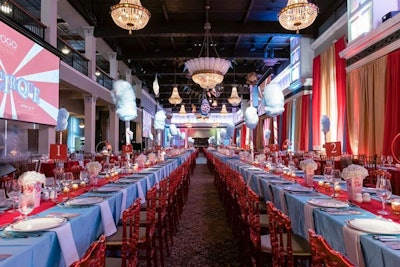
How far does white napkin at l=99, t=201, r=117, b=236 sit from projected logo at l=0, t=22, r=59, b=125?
4.73 m

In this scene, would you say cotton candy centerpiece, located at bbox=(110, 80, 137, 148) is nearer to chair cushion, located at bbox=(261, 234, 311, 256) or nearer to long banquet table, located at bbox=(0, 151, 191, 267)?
long banquet table, located at bbox=(0, 151, 191, 267)

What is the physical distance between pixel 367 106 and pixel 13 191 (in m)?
7.77

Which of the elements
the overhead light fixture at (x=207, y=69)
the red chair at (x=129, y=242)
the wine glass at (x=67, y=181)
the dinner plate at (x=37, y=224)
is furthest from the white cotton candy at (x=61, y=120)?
the dinner plate at (x=37, y=224)

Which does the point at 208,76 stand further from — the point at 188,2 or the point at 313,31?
the point at 313,31

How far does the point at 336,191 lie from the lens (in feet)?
9.89

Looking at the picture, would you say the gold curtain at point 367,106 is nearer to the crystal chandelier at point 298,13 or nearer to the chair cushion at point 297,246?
the crystal chandelier at point 298,13

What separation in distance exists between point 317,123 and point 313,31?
11.0ft

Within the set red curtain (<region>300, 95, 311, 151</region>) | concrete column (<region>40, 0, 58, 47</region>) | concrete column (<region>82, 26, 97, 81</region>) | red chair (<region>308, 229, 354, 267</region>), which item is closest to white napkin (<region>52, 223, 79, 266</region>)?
red chair (<region>308, 229, 354, 267</region>)

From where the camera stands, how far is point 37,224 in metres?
1.85

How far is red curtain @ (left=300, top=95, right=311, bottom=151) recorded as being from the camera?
39.4ft

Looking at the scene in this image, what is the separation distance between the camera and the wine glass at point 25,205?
212 centimetres

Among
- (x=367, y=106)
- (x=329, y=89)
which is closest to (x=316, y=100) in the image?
(x=329, y=89)

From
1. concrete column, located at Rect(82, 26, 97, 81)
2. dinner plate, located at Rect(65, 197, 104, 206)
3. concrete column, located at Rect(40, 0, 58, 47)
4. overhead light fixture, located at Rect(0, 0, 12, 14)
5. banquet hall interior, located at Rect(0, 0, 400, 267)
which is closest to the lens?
banquet hall interior, located at Rect(0, 0, 400, 267)

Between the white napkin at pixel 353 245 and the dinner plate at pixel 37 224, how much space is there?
163 cm
